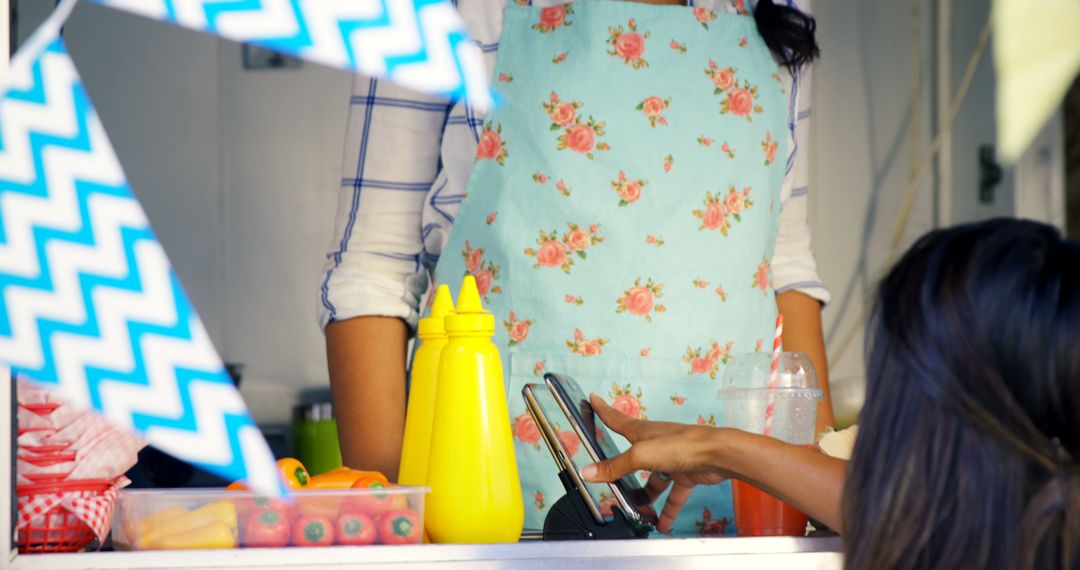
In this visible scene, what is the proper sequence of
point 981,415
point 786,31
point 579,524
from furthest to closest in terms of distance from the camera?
point 786,31, point 579,524, point 981,415

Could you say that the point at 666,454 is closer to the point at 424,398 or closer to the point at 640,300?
the point at 424,398

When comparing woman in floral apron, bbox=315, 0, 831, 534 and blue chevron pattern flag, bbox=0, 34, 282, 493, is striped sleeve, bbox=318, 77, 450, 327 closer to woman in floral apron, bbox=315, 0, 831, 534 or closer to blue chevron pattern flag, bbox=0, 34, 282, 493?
woman in floral apron, bbox=315, 0, 831, 534

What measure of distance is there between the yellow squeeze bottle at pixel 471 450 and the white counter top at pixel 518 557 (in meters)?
0.06

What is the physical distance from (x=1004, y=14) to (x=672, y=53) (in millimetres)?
1887

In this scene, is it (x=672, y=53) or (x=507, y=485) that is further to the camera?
(x=672, y=53)

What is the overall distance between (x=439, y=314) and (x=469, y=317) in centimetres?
8

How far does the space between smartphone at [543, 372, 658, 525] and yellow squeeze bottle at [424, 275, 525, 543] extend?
0.21ft

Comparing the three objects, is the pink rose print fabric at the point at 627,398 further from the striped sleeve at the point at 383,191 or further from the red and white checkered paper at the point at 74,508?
the red and white checkered paper at the point at 74,508

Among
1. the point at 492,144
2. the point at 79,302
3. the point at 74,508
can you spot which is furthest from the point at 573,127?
the point at 74,508

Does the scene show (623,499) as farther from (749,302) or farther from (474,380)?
(749,302)

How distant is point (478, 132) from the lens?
53.2 inches

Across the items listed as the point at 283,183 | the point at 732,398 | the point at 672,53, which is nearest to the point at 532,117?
the point at 672,53

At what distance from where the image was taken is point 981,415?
686mm

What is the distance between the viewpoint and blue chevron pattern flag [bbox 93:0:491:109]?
4.51ft
